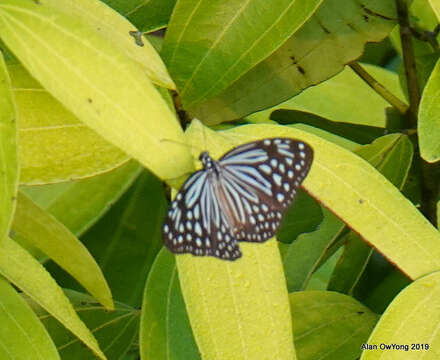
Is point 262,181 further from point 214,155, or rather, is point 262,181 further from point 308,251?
point 308,251

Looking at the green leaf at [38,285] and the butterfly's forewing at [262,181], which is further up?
the butterfly's forewing at [262,181]

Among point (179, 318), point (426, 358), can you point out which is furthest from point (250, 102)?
point (426, 358)

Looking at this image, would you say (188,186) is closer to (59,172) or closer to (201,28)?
(59,172)

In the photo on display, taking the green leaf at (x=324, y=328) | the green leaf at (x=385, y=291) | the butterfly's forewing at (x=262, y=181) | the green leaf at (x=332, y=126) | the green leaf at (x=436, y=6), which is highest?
the green leaf at (x=436, y=6)

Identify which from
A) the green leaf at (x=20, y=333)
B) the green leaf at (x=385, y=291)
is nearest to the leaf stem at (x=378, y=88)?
the green leaf at (x=385, y=291)

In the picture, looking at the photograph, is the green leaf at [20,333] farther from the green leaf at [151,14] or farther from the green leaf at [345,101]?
the green leaf at [345,101]

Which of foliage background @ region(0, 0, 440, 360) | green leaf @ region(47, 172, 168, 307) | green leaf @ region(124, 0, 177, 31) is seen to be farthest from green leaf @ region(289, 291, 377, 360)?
green leaf @ region(47, 172, 168, 307)

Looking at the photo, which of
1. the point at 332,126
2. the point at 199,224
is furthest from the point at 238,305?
the point at 332,126

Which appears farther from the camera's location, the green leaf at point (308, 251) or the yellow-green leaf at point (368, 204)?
the green leaf at point (308, 251)
